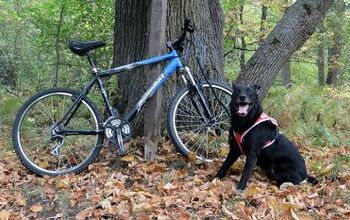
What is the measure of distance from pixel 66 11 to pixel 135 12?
3893 millimetres

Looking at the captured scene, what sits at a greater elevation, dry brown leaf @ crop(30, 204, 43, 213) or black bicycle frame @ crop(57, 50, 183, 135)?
black bicycle frame @ crop(57, 50, 183, 135)

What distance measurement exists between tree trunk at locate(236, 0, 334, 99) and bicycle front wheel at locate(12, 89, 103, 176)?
8.57ft

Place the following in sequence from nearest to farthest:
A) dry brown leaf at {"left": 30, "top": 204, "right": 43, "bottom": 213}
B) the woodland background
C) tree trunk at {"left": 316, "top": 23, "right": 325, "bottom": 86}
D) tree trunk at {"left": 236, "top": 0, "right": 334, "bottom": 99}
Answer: the woodland background < dry brown leaf at {"left": 30, "top": 204, "right": 43, "bottom": 213} < tree trunk at {"left": 236, "top": 0, "right": 334, "bottom": 99} < tree trunk at {"left": 316, "top": 23, "right": 325, "bottom": 86}

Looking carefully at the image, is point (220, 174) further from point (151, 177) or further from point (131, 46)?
point (131, 46)

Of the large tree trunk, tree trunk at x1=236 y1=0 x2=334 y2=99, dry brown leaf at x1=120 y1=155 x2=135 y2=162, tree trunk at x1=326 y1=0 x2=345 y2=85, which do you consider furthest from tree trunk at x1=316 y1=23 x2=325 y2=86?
dry brown leaf at x1=120 y1=155 x2=135 y2=162

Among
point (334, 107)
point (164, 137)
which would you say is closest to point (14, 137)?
point (164, 137)

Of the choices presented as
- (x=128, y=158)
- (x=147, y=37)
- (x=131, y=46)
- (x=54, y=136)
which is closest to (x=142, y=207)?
(x=128, y=158)

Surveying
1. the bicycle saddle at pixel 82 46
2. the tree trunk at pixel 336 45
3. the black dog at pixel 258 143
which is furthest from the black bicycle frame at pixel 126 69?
the tree trunk at pixel 336 45

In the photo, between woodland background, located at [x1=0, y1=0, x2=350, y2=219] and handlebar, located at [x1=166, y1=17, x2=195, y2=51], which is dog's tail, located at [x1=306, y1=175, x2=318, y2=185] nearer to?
woodland background, located at [x1=0, y1=0, x2=350, y2=219]

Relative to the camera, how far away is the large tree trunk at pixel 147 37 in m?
5.64

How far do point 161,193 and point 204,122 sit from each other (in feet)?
4.51

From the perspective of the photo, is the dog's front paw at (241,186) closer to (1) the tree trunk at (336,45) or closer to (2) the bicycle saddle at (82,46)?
(2) the bicycle saddle at (82,46)

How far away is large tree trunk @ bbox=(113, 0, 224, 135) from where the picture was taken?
5637mm

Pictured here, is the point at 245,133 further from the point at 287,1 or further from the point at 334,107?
the point at 287,1
